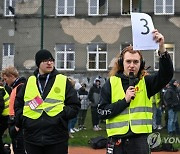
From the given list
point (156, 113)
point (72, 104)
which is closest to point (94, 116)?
point (156, 113)

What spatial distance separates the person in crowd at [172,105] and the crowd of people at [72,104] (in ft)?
22.0

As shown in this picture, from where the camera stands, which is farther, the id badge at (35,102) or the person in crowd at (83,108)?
the person in crowd at (83,108)

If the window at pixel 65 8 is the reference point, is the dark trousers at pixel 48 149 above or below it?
below

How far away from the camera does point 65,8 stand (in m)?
23.4

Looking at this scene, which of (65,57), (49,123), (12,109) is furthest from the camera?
(65,57)

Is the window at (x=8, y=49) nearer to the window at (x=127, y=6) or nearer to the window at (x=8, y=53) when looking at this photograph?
the window at (x=8, y=53)

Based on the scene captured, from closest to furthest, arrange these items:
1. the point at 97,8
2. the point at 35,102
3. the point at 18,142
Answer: the point at 35,102 → the point at 18,142 → the point at 97,8

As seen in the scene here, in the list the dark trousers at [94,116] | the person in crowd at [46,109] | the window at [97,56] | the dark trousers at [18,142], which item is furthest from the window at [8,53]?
the person in crowd at [46,109]

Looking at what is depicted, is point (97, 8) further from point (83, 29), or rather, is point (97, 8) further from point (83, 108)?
point (83, 108)

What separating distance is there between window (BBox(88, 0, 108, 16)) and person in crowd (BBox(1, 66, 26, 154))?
1696 cm

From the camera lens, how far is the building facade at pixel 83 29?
2225 cm

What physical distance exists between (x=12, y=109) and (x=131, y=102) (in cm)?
282

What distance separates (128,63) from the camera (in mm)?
4660

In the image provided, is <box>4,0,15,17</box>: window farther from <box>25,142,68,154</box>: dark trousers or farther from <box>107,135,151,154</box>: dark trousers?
<box>107,135,151,154</box>: dark trousers
